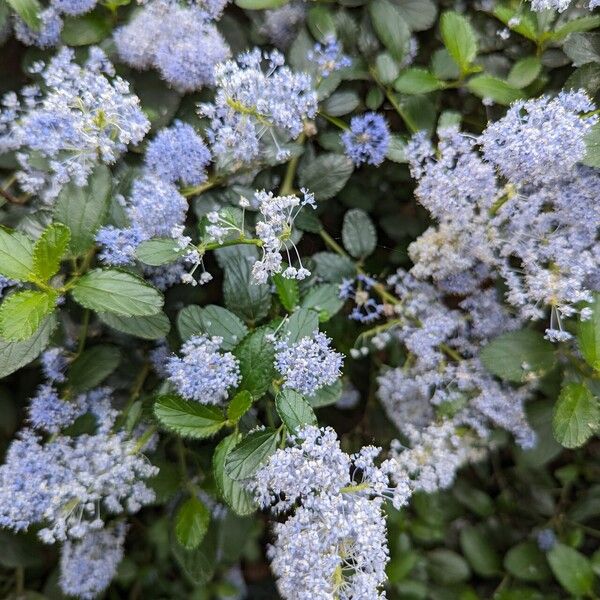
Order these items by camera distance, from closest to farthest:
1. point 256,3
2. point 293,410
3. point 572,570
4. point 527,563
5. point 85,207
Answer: point 293,410 → point 85,207 → point 256,3 → point 572,570 → point 527,563

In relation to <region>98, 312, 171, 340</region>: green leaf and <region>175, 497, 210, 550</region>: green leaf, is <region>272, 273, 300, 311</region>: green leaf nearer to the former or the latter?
<region>98, 312, 171, 340</region>: green leaf

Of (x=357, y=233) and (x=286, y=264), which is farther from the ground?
(x=357, y=233)

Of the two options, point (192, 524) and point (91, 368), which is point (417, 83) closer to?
point (91, 368)

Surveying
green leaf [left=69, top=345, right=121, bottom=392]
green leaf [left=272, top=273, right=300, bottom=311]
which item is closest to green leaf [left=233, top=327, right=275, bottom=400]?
green leaf [left=272, top=273, right=300, bottom=311]

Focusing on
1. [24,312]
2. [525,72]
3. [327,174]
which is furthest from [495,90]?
[24,312]

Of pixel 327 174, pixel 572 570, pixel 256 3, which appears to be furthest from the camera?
pixel 572 570

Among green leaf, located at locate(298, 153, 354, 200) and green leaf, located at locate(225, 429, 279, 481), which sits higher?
green leaf, located at locate(298, 153, 354, 200)

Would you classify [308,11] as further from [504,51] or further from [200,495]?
[200,495]
